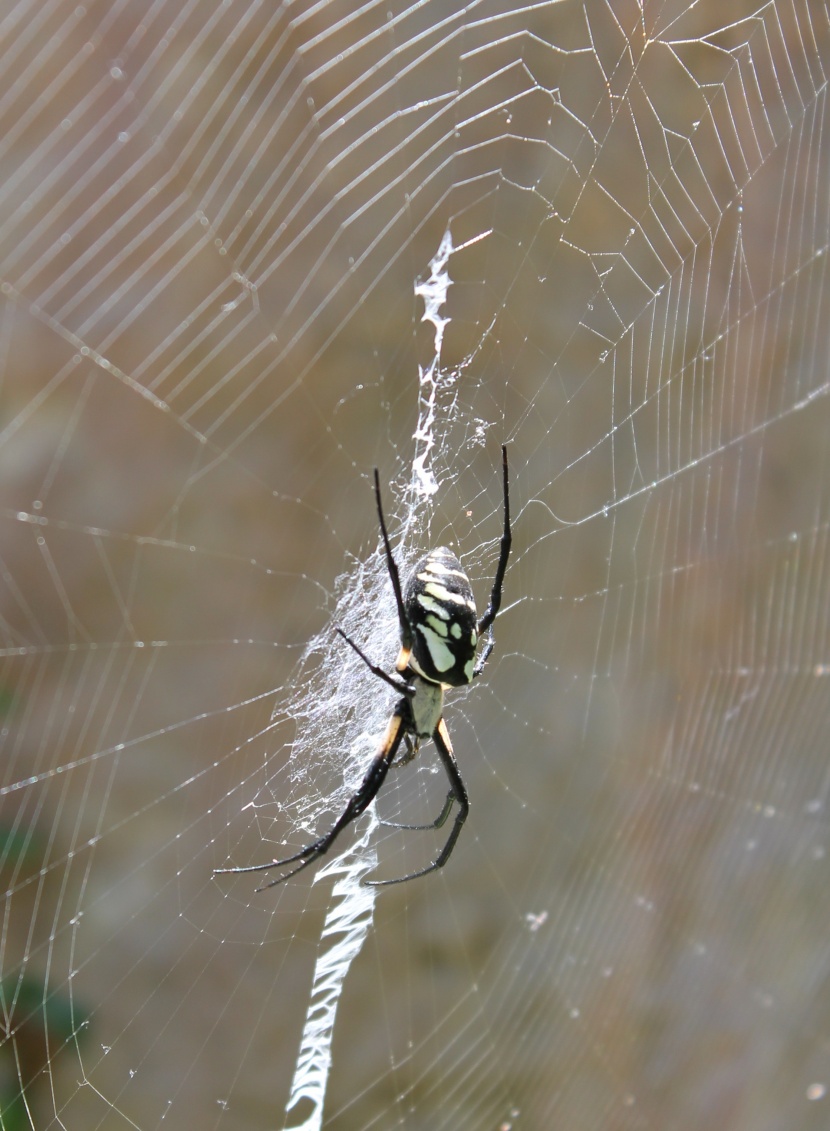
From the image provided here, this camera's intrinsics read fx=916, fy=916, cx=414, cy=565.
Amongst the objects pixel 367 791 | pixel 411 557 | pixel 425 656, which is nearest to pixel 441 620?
pixel 425 656

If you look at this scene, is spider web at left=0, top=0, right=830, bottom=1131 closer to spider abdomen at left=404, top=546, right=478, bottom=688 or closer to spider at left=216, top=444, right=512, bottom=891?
spider at left=216, top=444, right=512, bottom=891

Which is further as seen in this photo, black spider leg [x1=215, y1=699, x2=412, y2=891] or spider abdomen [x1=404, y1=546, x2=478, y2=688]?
black spider leg [x1=215, y1=699, x2=412, y2=891]

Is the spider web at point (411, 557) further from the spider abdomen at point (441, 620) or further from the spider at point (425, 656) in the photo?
the spider abdomen at point (441, 620)

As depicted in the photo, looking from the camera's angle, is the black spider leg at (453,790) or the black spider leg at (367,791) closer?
the black spider leg at (367,791)

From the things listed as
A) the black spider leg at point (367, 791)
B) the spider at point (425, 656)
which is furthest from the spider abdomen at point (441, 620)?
the black spider leg at point (367, 791)

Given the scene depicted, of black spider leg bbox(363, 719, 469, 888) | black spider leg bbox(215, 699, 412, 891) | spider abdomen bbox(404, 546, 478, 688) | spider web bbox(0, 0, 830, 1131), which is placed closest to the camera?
spider abdomen bbox(404, 546, 478, 688)

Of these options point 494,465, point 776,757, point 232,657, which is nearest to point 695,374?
point 494,465

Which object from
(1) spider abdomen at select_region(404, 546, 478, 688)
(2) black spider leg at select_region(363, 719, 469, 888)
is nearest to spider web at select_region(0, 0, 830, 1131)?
(2) black spider leg at select_region(363, 719, 469, 888)
